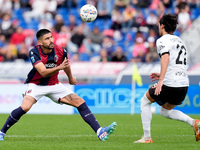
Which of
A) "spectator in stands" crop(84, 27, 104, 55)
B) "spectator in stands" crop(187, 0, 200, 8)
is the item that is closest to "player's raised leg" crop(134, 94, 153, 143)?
"spectator in stands" crop(84, 27, 104, 55)

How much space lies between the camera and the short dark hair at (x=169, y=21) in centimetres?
797

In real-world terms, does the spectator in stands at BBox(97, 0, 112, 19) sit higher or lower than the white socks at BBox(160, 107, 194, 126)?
higher

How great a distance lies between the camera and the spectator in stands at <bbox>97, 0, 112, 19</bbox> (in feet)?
74.9

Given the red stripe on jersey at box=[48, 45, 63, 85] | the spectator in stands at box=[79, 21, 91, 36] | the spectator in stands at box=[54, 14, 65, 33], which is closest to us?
the red stripe on jersey at box=[48, 45, 63, 85]

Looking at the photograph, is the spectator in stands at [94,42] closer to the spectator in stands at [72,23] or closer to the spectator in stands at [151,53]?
the spectator in stands at [72,23]

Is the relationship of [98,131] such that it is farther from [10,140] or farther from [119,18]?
[119,18]

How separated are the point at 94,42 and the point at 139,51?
7.02 ft

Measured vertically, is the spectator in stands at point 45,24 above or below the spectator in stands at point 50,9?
below

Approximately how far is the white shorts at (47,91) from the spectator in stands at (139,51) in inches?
430

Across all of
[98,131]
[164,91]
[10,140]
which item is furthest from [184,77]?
[10,140]

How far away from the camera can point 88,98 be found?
17.4 metres

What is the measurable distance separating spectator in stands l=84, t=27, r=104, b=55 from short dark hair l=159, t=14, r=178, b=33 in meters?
12.8

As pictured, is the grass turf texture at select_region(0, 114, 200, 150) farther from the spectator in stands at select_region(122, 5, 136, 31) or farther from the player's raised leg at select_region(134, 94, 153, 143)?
the spectator in stands at select_region(122, 5, 136, 31)

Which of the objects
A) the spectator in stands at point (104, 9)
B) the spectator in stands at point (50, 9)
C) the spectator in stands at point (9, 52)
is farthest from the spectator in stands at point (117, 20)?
the spectator in stands at point (9, 52)
